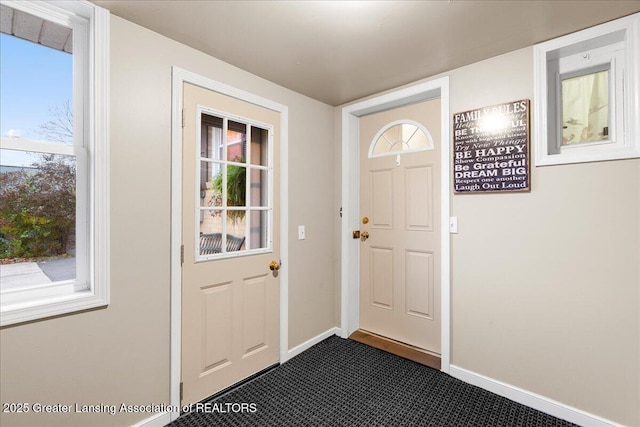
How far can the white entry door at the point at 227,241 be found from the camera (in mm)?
1934

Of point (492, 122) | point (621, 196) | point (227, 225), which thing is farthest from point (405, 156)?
point (227, 225)

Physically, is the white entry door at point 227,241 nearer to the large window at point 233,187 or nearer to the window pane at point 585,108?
the large window at point 233,187

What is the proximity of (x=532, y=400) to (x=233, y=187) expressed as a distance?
2445mm

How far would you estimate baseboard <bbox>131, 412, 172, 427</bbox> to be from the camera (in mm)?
1693

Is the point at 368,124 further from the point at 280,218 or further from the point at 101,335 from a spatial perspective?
the point at 101,335

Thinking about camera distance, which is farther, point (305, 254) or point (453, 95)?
point (305, 254)

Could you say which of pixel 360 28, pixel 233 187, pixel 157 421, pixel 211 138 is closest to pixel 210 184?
pixel 233 187

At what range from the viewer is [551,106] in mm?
1937

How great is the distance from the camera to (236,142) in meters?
2.22

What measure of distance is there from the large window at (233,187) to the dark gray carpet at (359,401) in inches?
38.6

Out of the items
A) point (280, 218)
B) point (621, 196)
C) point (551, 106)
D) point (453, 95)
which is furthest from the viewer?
point (280, 218)

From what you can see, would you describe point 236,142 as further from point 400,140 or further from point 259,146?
point 400,140

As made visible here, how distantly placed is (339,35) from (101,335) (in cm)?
212

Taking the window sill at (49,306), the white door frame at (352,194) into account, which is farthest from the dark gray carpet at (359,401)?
the window sill at (49,306)
